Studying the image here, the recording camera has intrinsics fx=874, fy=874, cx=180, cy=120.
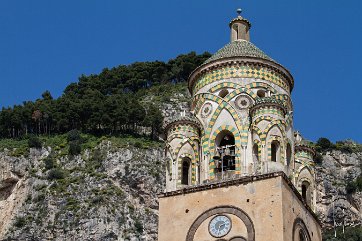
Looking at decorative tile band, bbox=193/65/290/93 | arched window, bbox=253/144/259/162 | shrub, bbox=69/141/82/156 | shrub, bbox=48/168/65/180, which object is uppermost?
shrub, bbox=69/141/82/156

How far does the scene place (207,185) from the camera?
24938 millimetres

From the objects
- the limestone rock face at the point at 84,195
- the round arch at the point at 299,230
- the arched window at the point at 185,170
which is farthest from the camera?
the limestone rock face at the point at 84,195

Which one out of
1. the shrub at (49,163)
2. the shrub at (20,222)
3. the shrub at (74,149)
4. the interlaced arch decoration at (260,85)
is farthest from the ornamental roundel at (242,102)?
the shrub at (74,149)

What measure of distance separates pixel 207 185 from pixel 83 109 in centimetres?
5291

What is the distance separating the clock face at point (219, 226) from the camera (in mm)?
24062

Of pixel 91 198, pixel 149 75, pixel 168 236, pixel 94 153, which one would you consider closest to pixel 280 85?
pixel 168 236

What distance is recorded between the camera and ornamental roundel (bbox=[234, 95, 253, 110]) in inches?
1045

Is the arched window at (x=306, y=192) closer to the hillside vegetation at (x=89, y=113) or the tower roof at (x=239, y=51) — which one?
the tower roof at (x=239, y=51)

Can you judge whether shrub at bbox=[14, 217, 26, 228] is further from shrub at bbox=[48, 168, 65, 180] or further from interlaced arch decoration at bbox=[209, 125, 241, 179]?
interlaced arch decoration at bbox=[209, 125, 241, 179]

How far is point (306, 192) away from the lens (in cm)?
2714

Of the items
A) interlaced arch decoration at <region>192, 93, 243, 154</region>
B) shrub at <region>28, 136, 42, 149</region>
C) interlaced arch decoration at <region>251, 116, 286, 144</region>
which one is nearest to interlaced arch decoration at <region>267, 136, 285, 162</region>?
interlaced arch decoration at <region>251, 116, 286, 144</region>

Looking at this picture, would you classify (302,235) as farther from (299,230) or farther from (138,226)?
(138,226)

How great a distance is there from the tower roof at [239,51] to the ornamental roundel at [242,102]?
1.39 meters

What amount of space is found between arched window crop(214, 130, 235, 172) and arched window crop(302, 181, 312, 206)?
2.69m
